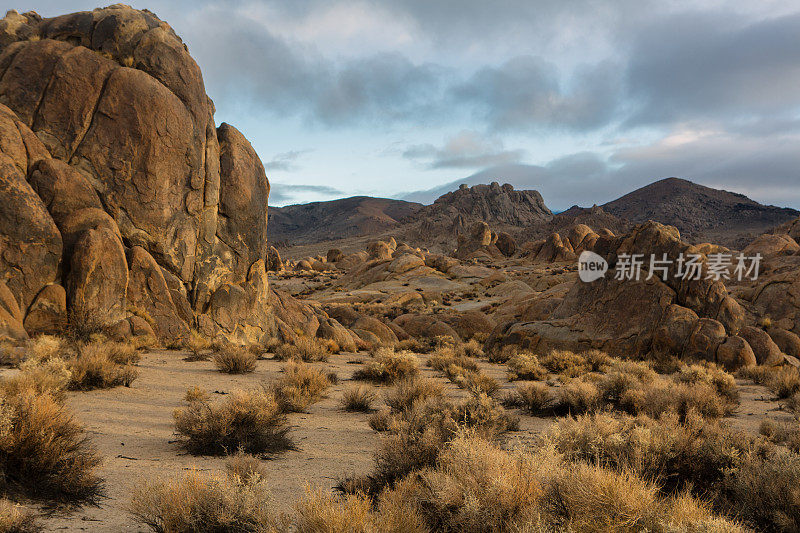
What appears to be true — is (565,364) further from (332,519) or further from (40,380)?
(40,380)

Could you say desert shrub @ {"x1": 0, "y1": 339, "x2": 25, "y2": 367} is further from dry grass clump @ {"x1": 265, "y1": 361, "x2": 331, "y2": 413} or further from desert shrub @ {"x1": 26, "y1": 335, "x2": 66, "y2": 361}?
dry grass clump @ {"x1": 265, "y1": 361, "x2": 331, "y2": 413}

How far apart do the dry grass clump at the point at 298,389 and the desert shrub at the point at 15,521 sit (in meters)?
4.54

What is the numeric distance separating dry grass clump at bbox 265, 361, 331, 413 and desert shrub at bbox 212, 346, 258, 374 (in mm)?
1926

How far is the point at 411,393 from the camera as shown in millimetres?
8008

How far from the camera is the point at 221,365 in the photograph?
11.7m

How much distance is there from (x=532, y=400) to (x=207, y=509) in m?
6.82

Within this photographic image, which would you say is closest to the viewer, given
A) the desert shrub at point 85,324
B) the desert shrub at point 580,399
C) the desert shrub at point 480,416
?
the desert shrub at point 480,416

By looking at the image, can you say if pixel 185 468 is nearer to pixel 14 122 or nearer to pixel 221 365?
pixel 221 365

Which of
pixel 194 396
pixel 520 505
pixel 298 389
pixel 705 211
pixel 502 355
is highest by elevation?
pixel 705 211

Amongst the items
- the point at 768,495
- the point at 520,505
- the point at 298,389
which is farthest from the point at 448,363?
the point at 520,505

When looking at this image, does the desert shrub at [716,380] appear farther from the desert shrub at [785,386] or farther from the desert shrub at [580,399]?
the desert shrub at [580,399]

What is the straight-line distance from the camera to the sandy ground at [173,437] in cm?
445

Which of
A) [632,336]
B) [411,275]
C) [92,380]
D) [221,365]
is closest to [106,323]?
[221,365]

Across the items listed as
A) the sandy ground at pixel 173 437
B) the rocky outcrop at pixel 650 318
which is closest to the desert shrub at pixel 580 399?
the sandy ground at pixel 173 437
